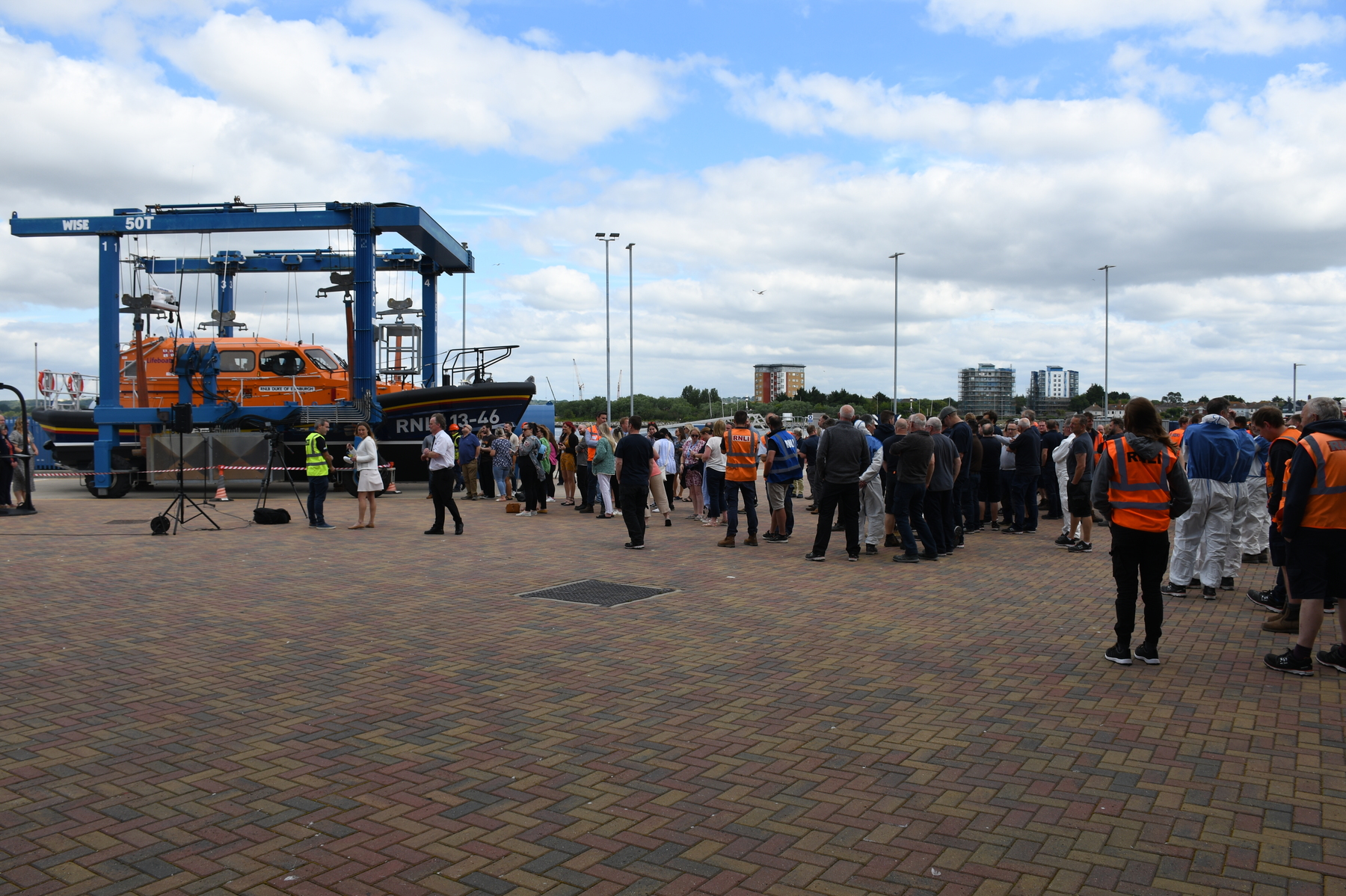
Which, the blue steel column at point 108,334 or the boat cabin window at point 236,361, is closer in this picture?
the blue steel column at point 108,334

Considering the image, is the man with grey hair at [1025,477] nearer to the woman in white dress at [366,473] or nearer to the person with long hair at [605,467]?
the person with long hair at [605,467]

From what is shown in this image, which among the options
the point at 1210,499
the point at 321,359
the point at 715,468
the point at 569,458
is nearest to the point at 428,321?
the point at 321,359

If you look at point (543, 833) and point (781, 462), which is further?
point (781, 462)

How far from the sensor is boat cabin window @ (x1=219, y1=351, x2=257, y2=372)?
22.0 metres

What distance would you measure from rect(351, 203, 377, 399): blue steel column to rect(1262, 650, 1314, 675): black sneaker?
17.9 m

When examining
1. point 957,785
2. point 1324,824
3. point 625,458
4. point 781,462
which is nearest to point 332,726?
point 957,785

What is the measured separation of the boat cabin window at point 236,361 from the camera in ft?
72.3

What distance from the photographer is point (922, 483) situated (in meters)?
10.6

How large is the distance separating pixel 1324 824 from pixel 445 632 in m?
5.48

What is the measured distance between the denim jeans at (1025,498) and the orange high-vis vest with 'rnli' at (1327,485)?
7.86 meters

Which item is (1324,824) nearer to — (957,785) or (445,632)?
(957,785)

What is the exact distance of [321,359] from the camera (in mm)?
22984

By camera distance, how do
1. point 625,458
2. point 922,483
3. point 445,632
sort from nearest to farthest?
point 445,632, point 922,483, point 625,458

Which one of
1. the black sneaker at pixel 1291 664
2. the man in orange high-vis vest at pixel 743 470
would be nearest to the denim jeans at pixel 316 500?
the man in orange high-vis vest at pixel 743 470
